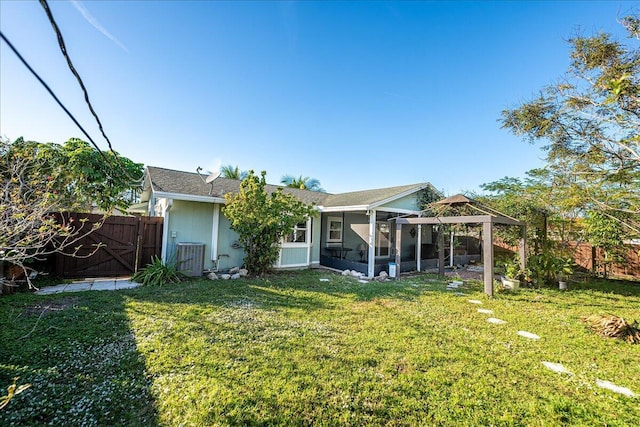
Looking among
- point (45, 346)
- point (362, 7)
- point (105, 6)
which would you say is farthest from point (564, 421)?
point (362, 7)

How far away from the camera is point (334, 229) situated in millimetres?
12695

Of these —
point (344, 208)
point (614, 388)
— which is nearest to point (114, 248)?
point (344, 208)

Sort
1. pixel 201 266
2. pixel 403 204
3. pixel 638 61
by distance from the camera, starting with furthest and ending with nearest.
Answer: pixel 403 204, pixel 201 266, pixel 638 61

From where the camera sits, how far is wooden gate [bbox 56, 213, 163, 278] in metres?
7.90

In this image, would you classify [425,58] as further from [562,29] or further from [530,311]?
[530,311]

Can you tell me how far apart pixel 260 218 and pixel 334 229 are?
5.03m

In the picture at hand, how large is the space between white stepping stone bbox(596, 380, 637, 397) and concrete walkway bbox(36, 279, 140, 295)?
9.47 meters

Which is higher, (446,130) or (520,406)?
(446,130)

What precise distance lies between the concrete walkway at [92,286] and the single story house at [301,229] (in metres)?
1.36

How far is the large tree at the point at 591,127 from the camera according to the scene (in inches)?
Result: 253

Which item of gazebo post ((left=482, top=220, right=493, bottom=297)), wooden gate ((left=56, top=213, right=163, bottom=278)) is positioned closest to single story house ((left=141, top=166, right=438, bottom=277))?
wooden gate ((left=56, top=213, right=163, bottom=278))

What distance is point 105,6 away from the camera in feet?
10.3

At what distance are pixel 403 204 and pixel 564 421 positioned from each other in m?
8.89

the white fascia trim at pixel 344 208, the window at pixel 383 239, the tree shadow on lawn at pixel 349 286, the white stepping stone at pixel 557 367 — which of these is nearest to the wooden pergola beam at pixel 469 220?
the white fascia trim at pixel 344 208
